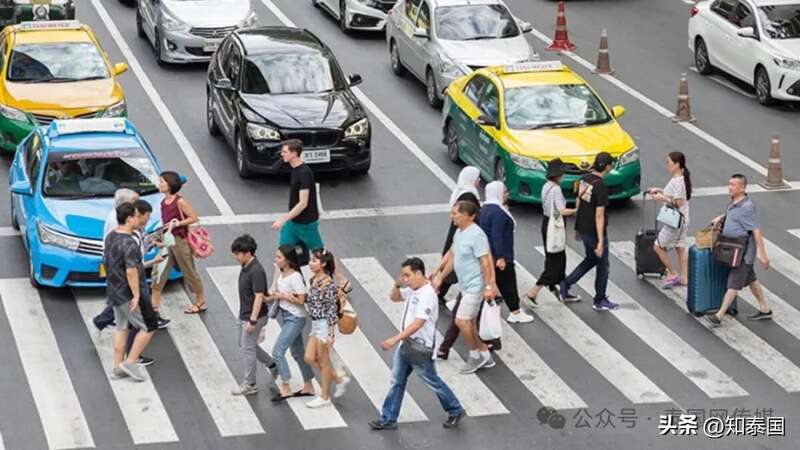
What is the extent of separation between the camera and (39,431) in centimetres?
1582

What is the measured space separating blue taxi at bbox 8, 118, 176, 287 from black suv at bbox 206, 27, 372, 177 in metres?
2.96

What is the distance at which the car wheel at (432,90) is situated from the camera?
91.0 feet

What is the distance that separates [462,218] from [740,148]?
10.3 metres

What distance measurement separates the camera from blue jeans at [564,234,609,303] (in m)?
19.1

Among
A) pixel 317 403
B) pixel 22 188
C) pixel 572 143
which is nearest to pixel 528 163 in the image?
pixel 572 143

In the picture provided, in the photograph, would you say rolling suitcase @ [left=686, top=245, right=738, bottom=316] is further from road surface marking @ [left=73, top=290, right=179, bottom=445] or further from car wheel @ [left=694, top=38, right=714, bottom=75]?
car wheel @ [left=694, top=38, right=714, bottom=75]

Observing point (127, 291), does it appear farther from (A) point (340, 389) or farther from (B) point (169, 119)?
(B) point (169, 119)

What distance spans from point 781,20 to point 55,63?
11.9m

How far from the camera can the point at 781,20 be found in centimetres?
2861

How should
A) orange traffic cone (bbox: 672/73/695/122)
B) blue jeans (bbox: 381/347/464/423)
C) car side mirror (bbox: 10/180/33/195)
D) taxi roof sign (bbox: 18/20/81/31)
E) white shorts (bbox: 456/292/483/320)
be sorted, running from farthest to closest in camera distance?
orange traffic cone (bbox: 672/73/695/122)
taxi roof sign (bbox: 18/20/81/31)
car side mirror (bbox: 10/180/33/195)
white shorts (bbox: 456/292/483/320)
blue jeans (bbox: 381/347/464/423)

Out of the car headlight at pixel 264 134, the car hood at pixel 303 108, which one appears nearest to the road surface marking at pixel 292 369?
the car headlight at pixel 264 134

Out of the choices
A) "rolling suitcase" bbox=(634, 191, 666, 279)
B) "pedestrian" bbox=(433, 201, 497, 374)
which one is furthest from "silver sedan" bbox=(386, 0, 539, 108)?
"pedestrian" bbox=(433, 201, 497, 374)

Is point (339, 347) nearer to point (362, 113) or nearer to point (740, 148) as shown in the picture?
point (362, 113)

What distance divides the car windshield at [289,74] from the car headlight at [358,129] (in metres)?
0.98
